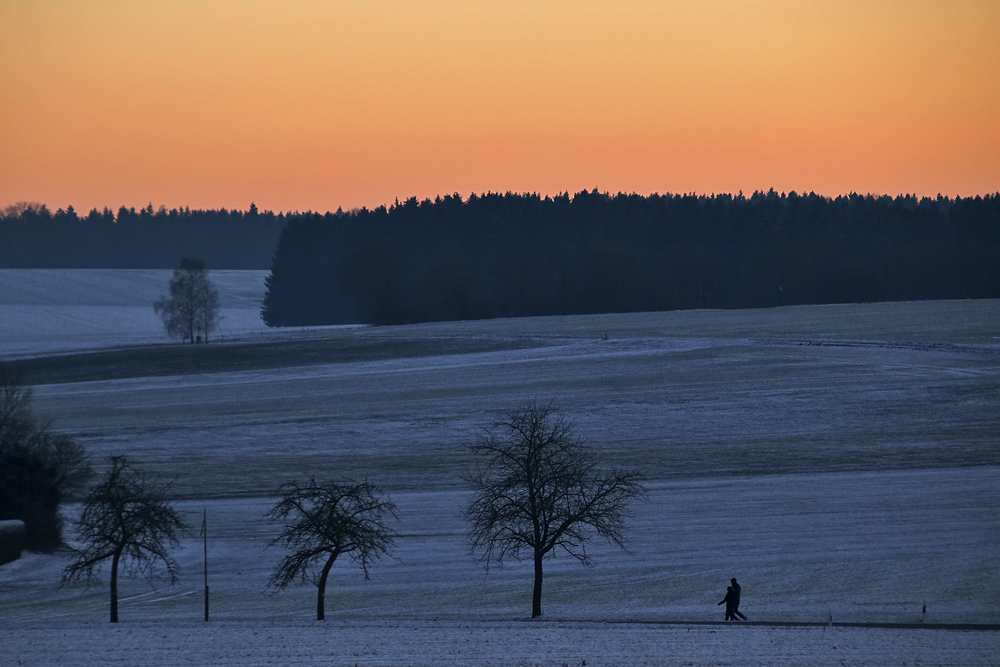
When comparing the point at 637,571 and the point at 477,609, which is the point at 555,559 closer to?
the point at 637,571

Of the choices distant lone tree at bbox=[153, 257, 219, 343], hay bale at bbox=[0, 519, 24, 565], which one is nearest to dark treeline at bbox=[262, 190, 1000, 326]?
distant lone tree at bbox=[153, 257, 219, 343]

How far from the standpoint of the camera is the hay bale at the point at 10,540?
28.6 meters

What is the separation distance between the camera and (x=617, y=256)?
379 feet

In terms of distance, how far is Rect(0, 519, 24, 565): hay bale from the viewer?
93.7 ft

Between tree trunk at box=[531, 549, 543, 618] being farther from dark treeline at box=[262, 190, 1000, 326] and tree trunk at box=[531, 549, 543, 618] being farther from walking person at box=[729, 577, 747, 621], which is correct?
dark treeline at box=[262, 190, 1000, 326]

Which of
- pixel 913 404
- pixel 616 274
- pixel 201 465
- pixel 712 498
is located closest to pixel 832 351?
pixel 913 404

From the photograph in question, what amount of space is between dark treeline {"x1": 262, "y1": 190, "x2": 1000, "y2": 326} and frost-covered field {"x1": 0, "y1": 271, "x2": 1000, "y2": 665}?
147ft

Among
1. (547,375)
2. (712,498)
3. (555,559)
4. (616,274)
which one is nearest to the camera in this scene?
(555,559)

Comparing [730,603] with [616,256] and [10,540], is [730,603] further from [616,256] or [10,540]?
[616,256]

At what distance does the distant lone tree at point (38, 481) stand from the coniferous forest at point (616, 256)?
246 ft

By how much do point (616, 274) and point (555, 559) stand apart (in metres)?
89.6

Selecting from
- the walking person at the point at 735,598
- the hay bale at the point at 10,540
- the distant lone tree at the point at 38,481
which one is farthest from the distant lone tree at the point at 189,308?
the walking person at the point at 735,598

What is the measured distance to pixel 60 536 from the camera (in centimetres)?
3083

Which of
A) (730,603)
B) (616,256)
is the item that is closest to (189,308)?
(616,256)
